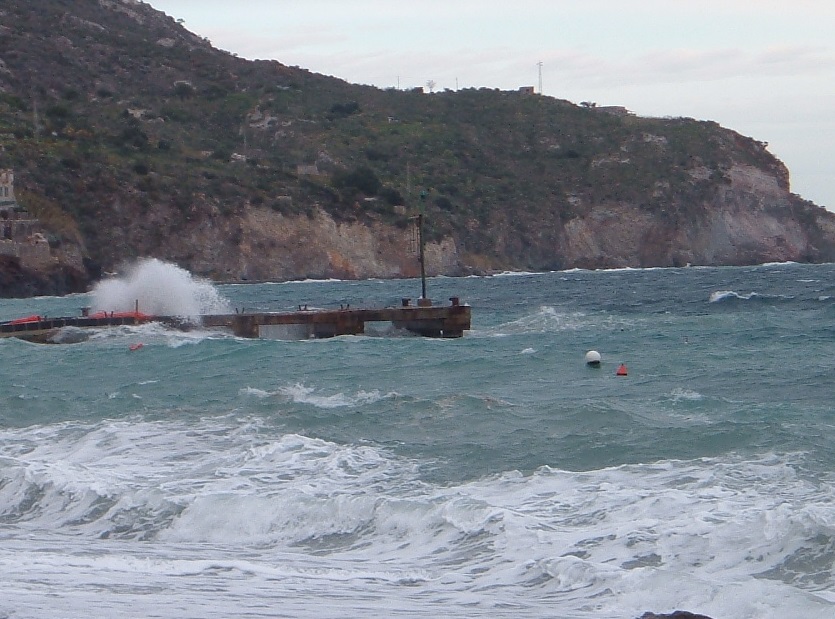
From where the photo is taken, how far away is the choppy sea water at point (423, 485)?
10.6 metres

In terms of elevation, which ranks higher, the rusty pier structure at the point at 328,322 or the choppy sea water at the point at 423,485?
the rusty pier structure at the point at 328,322

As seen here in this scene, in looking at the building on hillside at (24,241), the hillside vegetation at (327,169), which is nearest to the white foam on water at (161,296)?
the building on hillside at (24,241)

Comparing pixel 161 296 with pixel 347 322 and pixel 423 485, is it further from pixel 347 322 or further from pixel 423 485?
pixel 423 485

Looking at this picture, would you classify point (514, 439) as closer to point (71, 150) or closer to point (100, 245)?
point (100, 245)

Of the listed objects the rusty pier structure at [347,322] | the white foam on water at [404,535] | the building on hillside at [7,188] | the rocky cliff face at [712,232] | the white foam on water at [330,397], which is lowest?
the white foam on water at [404,535]

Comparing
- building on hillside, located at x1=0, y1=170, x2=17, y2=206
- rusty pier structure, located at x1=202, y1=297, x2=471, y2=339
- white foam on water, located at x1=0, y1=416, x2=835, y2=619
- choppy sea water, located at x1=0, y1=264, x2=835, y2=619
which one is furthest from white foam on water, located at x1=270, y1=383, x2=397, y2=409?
building on hillside, located at x1=0, y1=170, x2=17, y2=206

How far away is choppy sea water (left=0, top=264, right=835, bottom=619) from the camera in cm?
1055

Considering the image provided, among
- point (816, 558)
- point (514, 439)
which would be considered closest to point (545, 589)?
point (816, 558)

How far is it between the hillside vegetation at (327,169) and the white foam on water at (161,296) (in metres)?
28.1

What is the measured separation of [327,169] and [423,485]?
90.9 meters

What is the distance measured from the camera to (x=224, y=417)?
20.3m

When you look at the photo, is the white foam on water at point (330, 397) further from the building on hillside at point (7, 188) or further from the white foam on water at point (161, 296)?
the building on hillside at point (7, 188)

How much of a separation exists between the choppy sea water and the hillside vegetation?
52.7m

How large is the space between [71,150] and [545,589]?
77.8 m
